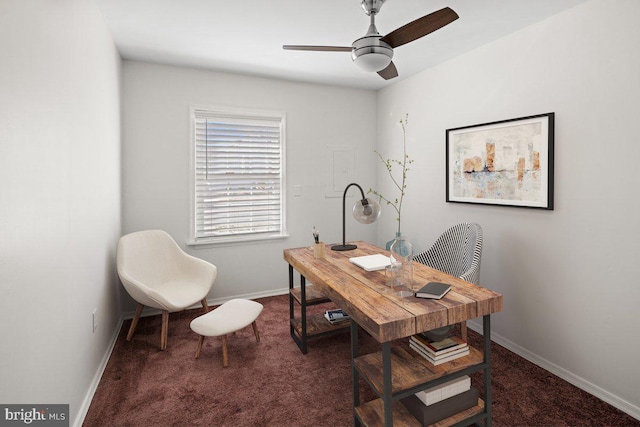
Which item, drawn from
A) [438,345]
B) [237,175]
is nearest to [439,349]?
[438,345]

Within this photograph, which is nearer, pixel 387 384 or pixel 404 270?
pixel 387 384

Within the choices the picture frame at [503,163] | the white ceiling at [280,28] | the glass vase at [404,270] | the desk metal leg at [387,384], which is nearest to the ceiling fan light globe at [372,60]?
the white ceiling at [280,28]

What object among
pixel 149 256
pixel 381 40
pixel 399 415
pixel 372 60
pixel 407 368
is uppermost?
pixel 381 40

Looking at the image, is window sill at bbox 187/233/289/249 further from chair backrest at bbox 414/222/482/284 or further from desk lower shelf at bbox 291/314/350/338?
chair backrest at bbox 414/222/482/284

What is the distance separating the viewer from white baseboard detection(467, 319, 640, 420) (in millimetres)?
1967

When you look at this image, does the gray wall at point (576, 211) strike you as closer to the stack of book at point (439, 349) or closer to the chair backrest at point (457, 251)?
the chair backrest at point (457, 251)

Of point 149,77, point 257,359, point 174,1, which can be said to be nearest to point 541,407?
point 257,359

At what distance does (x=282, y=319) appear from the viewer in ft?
10.7

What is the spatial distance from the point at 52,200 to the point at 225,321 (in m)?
1.37

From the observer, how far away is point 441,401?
164 centimetres

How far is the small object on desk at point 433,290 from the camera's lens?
1.65m

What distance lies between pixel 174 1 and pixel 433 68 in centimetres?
248

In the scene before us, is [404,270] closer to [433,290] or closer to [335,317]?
[433,290]

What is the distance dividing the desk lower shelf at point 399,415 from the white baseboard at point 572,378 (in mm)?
980
